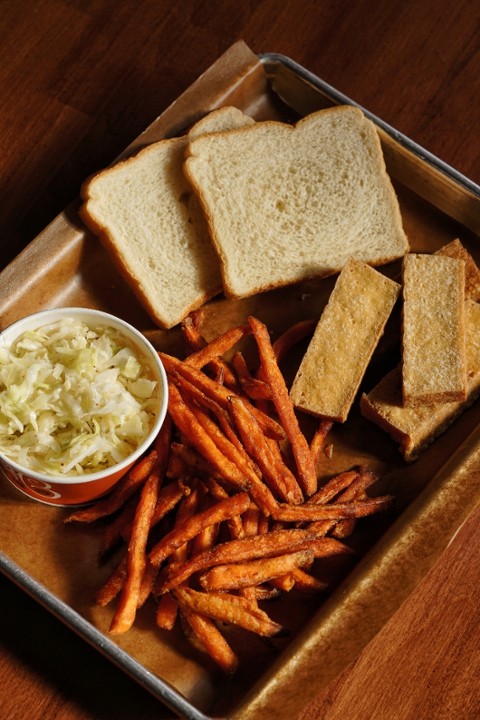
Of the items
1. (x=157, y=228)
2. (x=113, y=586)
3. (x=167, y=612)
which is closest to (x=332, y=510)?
(x=167, y=612)

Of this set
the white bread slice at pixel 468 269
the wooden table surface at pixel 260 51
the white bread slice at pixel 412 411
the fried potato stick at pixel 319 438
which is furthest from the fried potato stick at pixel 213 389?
the white bread slice at pixel 468 269

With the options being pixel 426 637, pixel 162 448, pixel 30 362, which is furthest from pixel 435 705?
pixel 30 362

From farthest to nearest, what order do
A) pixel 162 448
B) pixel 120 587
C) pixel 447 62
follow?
pixel 447 62 < pixel 162 448 < pixel 120 587

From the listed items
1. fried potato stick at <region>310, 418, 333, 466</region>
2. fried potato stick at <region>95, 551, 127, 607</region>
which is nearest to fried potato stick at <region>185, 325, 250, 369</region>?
fried potato stick at <region>310, 418, 333, 466</region>

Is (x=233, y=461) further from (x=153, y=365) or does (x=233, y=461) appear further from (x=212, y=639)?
(x=212, y=639)

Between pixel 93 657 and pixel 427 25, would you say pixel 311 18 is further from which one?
pixel 93 657

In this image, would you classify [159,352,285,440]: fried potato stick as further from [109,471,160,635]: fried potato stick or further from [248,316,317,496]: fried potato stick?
[109,471,160,635]: fried potato stick
